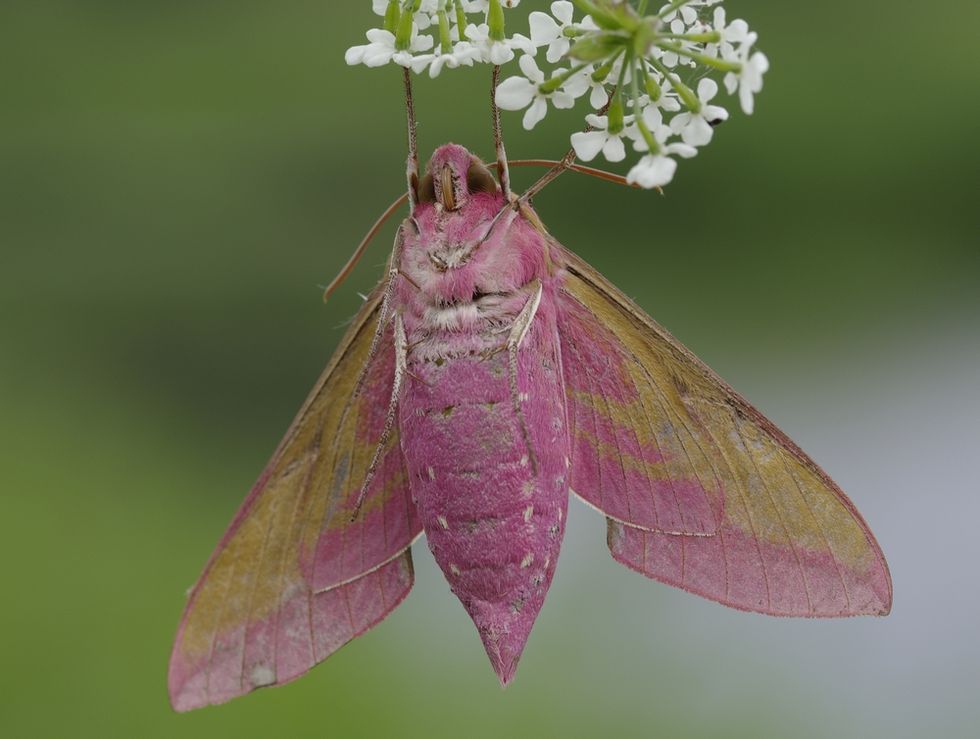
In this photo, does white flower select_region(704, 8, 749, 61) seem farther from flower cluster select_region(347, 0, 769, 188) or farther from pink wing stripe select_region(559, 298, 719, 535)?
pink wing stripe select_region(559, 298, 719, 535)

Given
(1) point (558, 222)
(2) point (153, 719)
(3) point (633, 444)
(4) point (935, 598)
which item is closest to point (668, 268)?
(1) point (558, 222)

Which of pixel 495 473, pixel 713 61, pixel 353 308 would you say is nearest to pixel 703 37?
pixel 713 61

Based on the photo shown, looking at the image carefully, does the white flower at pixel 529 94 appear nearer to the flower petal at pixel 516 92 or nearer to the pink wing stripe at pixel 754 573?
the flower petal at pixel 516 92

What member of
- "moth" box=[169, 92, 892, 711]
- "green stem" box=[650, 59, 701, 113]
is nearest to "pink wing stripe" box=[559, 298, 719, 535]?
"moth" box=[169, 92, 892, 711]

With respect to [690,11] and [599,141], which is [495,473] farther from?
[690,11]

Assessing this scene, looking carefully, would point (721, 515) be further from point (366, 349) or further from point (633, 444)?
point (366, 349)

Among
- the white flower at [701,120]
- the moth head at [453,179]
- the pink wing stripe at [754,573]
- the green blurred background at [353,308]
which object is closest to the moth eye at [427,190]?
the moth head at [453,179]
